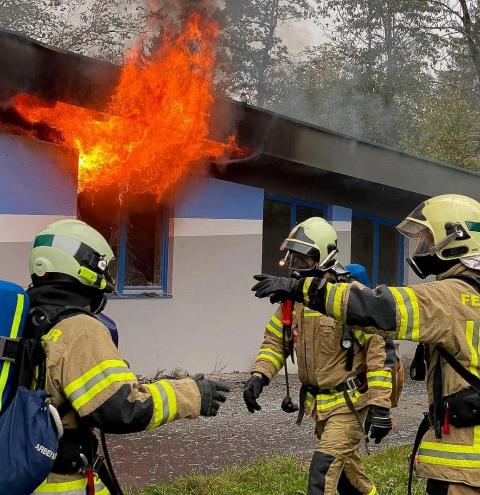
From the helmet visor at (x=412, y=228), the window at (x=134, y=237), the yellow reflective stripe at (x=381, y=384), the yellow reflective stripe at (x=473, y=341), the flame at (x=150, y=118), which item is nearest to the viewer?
the yellow reflective stripe at (x=473, y=341)

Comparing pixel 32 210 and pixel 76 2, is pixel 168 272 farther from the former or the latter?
pixel 76 2

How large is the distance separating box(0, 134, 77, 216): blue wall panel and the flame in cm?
25

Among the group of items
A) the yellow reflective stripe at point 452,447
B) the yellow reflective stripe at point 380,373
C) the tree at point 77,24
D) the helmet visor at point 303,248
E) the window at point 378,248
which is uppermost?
the tree at point 77,24

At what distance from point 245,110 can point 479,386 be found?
6.44 meters

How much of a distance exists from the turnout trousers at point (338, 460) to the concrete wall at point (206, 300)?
4.69 metres

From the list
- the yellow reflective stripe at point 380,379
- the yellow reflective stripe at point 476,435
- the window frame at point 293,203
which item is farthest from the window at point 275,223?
the yellow reflective stripe at point 476,435

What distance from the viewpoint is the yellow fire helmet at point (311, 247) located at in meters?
4.54

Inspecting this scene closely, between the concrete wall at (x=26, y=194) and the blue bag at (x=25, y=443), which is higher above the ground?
the concrete wall at (x=26, y=194)

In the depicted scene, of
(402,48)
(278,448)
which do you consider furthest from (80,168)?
(402,48)

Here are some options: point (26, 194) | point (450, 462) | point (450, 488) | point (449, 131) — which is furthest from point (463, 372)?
point (449, 131)

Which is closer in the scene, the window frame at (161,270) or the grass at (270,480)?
the grass at (270,480)

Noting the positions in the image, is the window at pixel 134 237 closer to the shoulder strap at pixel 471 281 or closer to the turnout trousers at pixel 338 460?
the turnout trousers at pixel 338 460

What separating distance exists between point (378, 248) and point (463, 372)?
34.3 feet

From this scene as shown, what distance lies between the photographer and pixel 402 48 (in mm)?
16156
